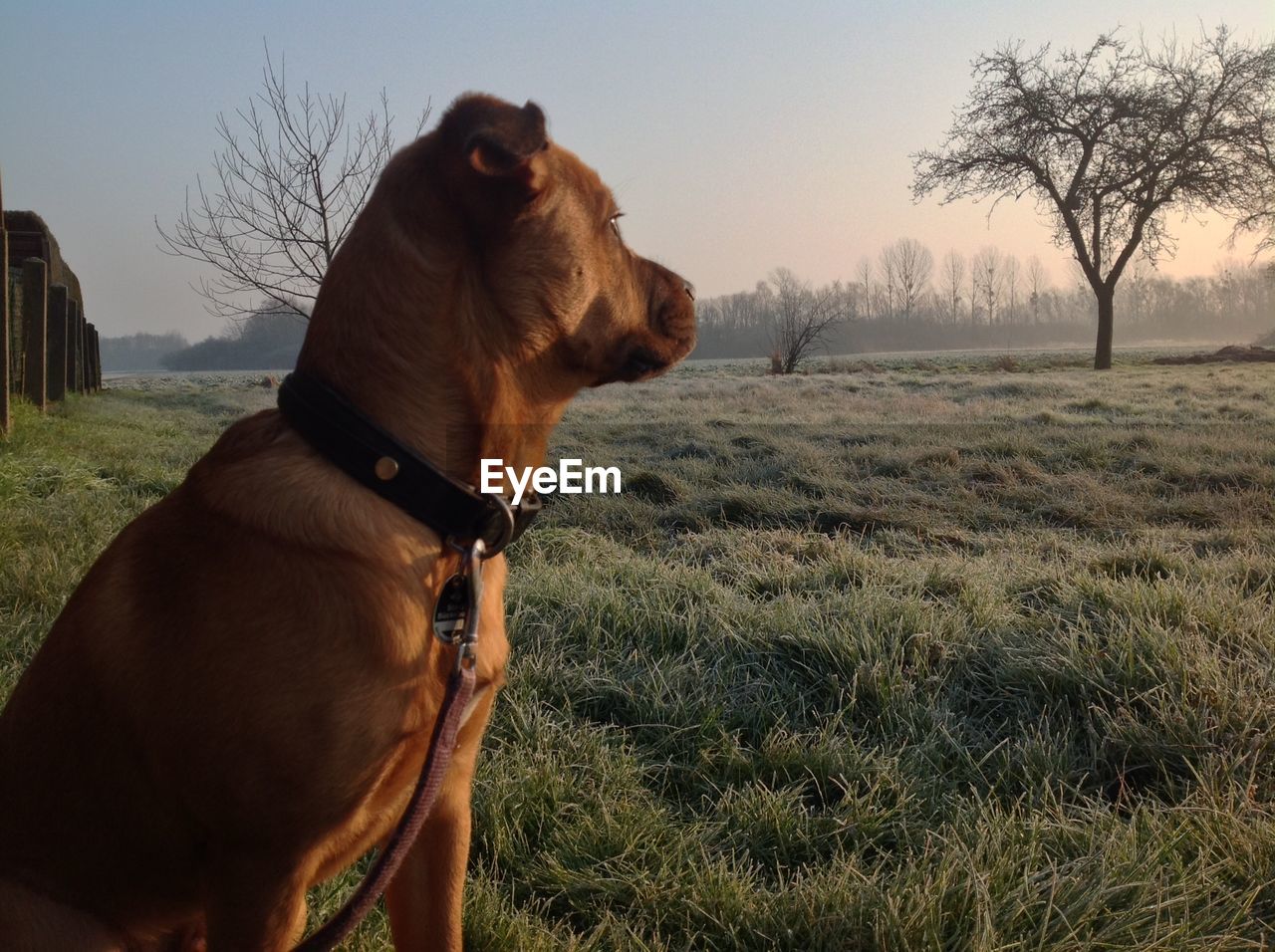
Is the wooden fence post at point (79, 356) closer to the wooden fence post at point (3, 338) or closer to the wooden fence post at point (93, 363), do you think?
the wooden fence post at point (93, 363)

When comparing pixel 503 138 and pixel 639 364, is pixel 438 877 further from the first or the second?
pixel 503 138

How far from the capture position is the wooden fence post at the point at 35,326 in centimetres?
1134

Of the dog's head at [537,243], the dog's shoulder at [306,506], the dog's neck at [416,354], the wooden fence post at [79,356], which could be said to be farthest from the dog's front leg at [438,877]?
the wooden fence post at [79,356]

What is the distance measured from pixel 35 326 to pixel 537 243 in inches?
497

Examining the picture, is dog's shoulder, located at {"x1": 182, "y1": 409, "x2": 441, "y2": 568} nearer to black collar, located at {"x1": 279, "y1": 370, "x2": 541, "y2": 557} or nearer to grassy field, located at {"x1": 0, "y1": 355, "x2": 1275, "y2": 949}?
black collar, located at {"x1": 279, "y1": 370, "x2": 541, "y2": 557}

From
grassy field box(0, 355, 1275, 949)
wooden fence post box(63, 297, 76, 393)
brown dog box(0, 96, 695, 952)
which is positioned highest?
wooden fence post box(63, 297, 76, 393)

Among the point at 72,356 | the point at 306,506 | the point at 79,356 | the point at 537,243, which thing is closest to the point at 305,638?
the point at 306,506

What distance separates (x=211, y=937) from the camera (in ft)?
5.06

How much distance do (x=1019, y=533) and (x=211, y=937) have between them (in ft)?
18.1

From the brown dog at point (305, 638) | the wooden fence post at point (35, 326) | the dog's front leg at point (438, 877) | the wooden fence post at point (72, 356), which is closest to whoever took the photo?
the brown dog at point (305, 638)

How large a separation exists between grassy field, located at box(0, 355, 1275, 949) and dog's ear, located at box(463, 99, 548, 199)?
5.59 feet

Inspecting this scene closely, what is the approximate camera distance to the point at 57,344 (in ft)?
50.8

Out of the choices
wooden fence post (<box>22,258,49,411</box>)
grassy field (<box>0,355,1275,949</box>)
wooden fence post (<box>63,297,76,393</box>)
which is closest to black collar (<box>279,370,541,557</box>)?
grassy field (<box>0,355,1275,949</box>)

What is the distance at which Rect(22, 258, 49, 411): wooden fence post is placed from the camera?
11.3 m
